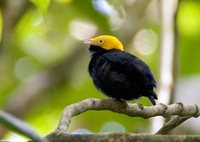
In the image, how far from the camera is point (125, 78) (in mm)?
3326

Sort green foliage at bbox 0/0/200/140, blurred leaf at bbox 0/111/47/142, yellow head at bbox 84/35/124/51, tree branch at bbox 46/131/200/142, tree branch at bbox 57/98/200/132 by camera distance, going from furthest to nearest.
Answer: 1. green foliage at bbox 0/0/200/140
2. yellow head at bbox 84/35/124/51
3. tree branch at bbox 57/98/200/132
4. tree branch at bbox 46/131/200/142
5. blurred leaf at bbox 0/111/47/142

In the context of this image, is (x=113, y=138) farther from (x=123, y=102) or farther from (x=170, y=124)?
(x=123, y=102)

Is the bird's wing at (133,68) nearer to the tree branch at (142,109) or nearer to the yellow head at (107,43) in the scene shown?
the tree branch at (142,109)

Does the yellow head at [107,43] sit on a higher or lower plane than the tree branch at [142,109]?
higher

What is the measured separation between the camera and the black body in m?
3.31

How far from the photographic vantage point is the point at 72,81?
588 centimetres

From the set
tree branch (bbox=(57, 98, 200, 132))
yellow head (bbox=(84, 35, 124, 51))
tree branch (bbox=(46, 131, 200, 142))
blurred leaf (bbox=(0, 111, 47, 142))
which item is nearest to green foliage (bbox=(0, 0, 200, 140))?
yellow head (bbox=(84, 35, 124, 51))

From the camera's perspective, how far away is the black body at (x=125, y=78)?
10.9ft

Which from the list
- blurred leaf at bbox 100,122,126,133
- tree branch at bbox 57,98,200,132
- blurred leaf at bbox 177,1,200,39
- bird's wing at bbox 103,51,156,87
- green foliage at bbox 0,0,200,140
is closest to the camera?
tree branch at bbox 57,98,200,132

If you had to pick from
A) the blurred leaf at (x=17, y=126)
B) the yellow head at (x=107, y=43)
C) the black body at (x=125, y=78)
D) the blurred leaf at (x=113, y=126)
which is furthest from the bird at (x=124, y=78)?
the blurred leaf at (x=113, y=126)

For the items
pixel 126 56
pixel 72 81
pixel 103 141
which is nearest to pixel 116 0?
pixel 126 56

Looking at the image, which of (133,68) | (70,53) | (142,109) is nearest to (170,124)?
(142,109)

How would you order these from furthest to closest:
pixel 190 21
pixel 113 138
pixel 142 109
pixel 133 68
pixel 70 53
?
pixel 190 21 < pixel 70 53 < pixel 133 68 < pixel 142 109 < pixel 113 138

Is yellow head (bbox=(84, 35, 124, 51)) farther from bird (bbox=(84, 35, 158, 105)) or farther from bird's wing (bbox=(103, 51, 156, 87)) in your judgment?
bird's wing (bbox=(103, 51, 156, 87))
